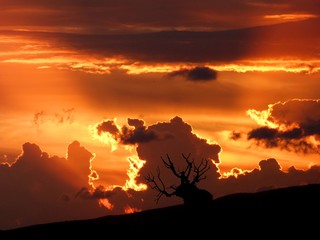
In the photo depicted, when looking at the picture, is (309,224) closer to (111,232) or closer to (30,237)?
(111,232)

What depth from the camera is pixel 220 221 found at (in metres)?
62.8

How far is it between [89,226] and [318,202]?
1862 cm

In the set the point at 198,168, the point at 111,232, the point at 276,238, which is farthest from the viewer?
the point at 111,232

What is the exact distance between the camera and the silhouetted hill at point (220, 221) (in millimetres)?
59719

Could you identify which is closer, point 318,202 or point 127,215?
point 318,202

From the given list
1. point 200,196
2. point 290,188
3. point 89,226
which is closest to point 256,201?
point 290,188

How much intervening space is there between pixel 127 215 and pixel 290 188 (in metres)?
13.9

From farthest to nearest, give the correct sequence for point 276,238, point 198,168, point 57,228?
point 57,228 < point 198,168 < point 276,238

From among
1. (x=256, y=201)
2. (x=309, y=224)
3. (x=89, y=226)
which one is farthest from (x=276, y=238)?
(x=89, y=226)

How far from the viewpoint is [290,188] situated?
72.0m

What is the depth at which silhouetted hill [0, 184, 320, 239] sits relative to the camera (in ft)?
196

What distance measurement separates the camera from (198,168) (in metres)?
60.8

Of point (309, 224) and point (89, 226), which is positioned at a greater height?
point (89, 226)

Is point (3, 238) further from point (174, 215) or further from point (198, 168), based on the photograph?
point (198, 168)
